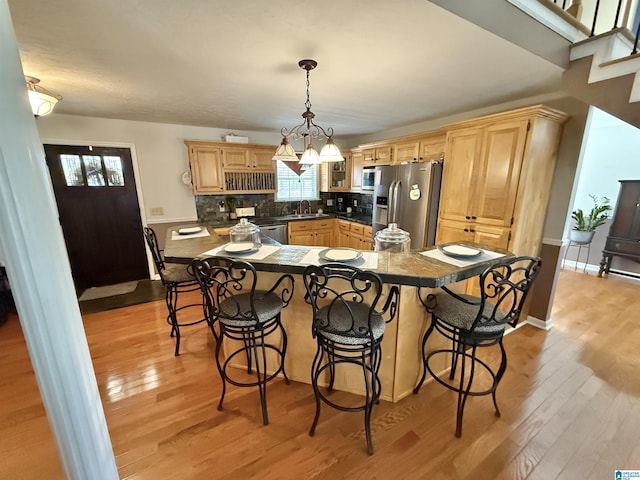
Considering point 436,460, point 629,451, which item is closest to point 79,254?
point 436,460

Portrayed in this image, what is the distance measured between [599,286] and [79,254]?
7.81 metres

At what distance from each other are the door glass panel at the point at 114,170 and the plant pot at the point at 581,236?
7522mm

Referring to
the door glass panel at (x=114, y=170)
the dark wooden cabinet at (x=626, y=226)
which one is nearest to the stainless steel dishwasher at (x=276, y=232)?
the door glass panel at (x=114, y=170)

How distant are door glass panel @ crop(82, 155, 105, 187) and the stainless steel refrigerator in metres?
4.06

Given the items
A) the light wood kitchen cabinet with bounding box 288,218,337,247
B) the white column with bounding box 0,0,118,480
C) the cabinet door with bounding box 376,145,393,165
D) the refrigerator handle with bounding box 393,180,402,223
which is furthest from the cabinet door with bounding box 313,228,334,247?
the white column with bounding box 0,0,118,480

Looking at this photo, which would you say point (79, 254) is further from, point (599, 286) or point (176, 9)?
point (599, 286)

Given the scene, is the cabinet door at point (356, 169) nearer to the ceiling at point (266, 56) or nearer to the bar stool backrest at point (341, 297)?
the ceiling at point (266, 56)

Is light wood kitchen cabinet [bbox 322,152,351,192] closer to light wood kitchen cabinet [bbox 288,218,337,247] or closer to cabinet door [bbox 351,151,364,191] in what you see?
cabinet door [bbox 351,151,364,191]

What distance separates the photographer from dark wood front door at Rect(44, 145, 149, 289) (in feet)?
11.7

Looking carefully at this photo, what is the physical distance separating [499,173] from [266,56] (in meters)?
2.36

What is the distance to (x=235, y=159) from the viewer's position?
4.29 meters

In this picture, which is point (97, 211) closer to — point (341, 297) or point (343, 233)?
point (343, 233)

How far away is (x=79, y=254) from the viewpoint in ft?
12.4

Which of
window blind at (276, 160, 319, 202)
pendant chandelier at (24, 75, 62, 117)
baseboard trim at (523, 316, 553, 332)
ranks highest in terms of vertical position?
pendant chandelier at (24, 75, 62, 117)
